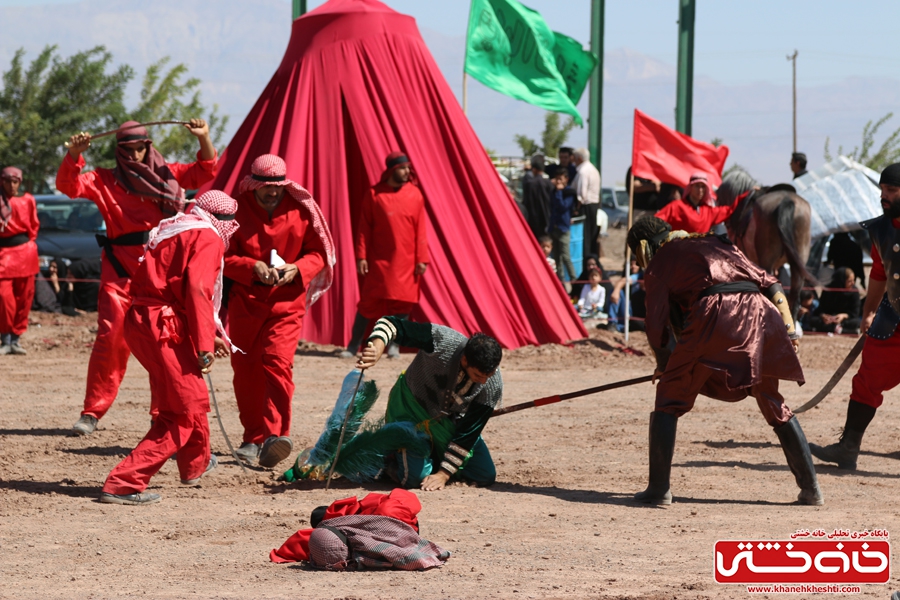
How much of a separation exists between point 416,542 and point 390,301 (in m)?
5.63

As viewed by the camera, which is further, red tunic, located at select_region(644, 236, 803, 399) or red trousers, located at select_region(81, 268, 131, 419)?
red trousers, located at select_region(81, 268, 131, 419)

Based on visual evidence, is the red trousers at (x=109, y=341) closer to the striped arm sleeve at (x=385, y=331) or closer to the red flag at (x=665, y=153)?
the striped arm sleeve at (x=385, y=331)

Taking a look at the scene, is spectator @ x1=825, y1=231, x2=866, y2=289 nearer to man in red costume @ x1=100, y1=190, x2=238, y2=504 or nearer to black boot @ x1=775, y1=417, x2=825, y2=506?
black boot @ x1=775, y1=417, x2=825, y2=506

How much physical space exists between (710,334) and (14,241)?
759cm

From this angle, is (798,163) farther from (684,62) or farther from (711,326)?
(711,326)

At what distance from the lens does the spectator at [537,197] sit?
44.5ft

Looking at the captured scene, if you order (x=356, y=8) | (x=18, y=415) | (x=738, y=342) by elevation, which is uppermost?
(x=356, y=8)

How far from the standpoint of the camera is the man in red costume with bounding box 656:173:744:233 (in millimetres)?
10055

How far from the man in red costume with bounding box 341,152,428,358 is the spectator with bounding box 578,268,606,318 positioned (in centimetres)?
351

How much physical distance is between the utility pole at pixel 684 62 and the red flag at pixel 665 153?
10.8 ft

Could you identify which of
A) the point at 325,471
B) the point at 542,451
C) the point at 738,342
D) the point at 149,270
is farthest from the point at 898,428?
the point at 149,270

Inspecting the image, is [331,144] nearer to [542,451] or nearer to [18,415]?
[18,415]

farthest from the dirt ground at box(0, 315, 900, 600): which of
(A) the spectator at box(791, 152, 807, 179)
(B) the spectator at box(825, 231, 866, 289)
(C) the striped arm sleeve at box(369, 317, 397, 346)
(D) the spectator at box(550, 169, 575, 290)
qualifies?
(A) the spectator at box(791, 152, 807, 179)

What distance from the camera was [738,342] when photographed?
16.6 ft
